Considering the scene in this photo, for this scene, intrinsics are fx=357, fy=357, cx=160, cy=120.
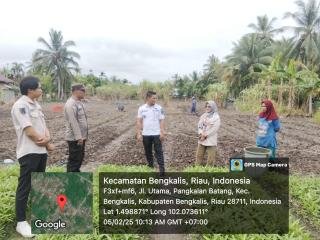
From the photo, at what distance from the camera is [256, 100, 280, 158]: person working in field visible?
6559mm

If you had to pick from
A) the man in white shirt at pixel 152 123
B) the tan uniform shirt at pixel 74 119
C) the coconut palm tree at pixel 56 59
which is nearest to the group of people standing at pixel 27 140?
the tan uniform shirt at pixel 74 119

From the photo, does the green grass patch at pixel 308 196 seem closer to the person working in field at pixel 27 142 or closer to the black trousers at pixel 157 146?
the black trousers at pixel 157 146

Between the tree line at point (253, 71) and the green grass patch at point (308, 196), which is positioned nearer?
the green grass patch at point (308, 196)

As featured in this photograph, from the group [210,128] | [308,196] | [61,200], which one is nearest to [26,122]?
[61,200]

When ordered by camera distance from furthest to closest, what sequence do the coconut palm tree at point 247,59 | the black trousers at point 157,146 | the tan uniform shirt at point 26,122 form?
the coconut palm tree at point 247,59
the black trousers at point 157,146
the tan uniform shirt at point 26,122

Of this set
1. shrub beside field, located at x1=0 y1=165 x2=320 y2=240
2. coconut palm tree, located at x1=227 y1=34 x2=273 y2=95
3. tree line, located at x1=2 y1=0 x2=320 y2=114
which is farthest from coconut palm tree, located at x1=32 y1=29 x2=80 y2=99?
shrub beside field, located at x1=0 y1=165 x2=320 y2=240

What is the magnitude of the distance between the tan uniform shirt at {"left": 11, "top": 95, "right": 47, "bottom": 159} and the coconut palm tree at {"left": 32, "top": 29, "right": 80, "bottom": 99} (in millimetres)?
46184

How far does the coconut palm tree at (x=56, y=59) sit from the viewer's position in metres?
47.9

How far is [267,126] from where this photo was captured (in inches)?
262

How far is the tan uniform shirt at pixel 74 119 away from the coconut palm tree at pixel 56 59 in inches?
1764

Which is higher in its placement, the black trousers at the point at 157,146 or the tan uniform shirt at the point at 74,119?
the tan uniform shirt at the point at 74,119

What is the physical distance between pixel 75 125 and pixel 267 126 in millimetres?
3505

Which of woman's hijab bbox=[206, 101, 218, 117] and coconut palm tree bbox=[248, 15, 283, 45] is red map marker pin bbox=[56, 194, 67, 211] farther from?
coconut palm tree bbox=[248, 15, 283, 45]

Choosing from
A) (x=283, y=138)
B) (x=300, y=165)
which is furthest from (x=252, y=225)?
(x=283, y=138)
